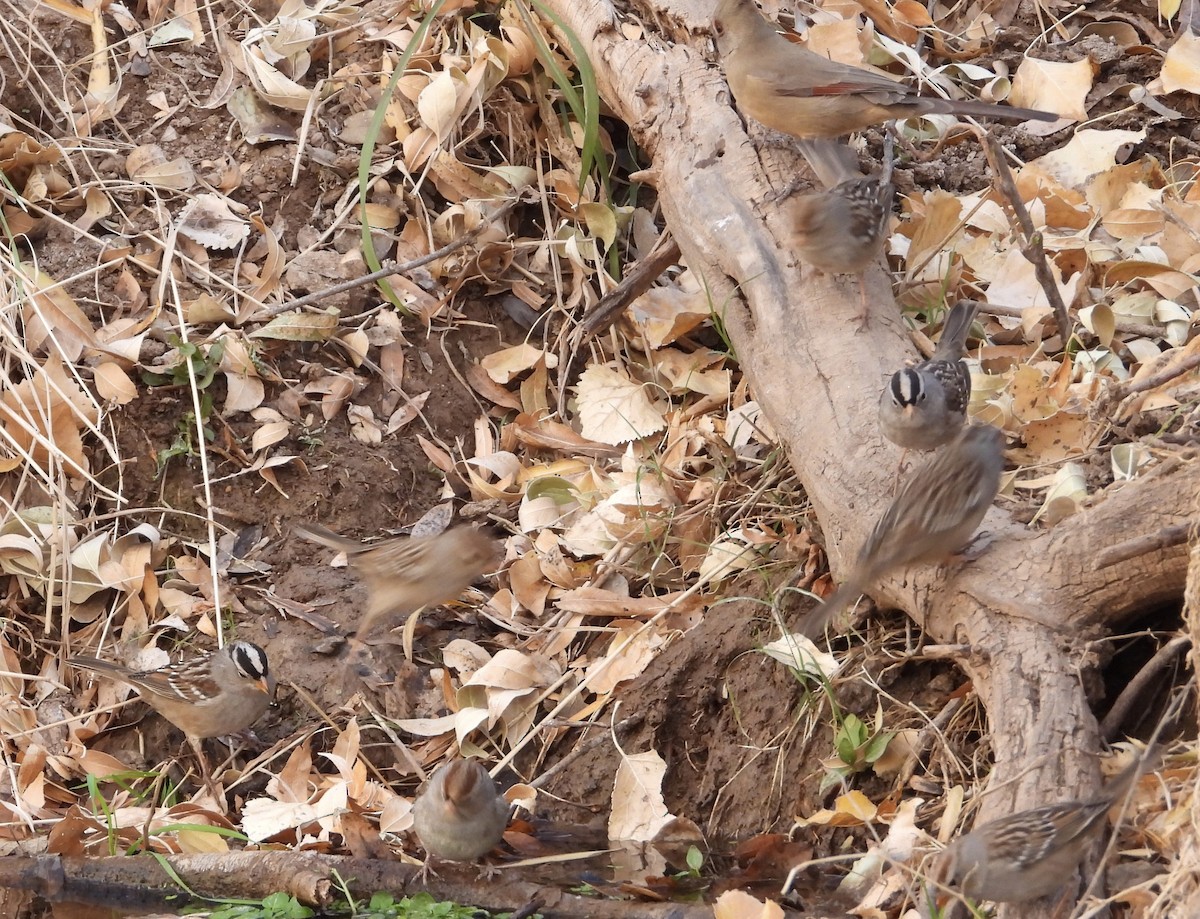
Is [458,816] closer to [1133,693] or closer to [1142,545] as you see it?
[1133,693]

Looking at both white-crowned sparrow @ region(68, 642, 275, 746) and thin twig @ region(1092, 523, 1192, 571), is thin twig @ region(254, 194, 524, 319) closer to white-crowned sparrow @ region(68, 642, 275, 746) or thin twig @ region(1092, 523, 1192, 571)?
white-crowned sparrow @ region(68, 642, 275, 746)

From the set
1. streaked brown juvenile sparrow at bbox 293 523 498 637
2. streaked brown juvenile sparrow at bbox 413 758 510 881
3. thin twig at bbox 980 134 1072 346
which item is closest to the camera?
streaked brown juvenile sparrow at bbox 413 758 510 881

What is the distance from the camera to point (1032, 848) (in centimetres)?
281

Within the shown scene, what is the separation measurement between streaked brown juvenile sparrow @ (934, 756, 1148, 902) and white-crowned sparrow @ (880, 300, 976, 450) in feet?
3.88

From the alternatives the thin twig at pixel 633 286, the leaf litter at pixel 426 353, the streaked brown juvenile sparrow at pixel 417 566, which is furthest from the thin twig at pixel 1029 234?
the streaked brown juvenile sparrow at pixel 417 566

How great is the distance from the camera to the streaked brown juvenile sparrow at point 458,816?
12.3 ft

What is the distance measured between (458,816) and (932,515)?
1.56 metres

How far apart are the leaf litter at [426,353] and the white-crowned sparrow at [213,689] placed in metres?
0.27

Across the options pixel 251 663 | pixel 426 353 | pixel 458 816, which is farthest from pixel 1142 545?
pixel 426 353

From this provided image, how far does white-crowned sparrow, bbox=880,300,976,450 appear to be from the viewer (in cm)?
383

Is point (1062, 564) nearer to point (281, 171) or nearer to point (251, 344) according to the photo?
point (251, 344)

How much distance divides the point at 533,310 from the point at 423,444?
0.84m

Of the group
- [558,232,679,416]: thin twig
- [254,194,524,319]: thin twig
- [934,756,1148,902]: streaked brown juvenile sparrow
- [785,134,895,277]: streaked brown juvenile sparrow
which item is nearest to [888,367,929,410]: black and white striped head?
[785,134,895,277]: streaked brown juvenile sparrow

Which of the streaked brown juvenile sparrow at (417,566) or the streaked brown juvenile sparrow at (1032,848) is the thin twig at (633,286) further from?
the streaked brown juvenile sparrow at (1032,848)
